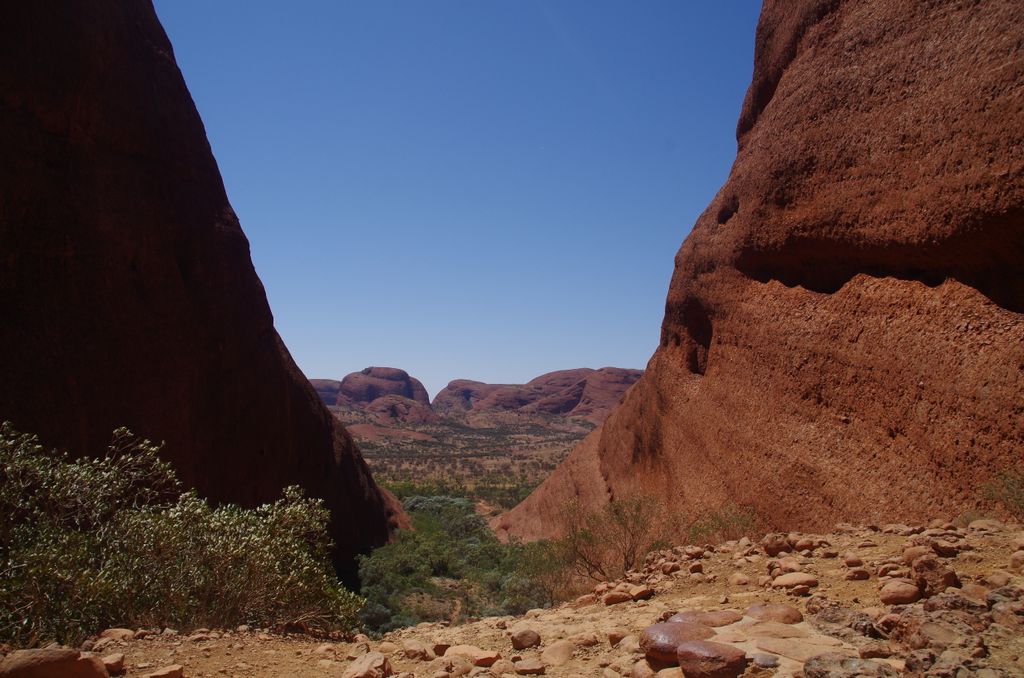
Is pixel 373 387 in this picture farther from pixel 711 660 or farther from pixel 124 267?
pixel 711 660

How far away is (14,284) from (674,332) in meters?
13.8

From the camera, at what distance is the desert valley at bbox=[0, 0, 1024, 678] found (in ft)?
16.3

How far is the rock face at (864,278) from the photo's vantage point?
8.18 m

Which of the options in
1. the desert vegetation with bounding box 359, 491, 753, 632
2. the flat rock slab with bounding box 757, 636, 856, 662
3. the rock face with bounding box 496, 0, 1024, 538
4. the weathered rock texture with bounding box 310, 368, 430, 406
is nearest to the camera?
the flat rock slab with bounding box 757, 636, 856, 662

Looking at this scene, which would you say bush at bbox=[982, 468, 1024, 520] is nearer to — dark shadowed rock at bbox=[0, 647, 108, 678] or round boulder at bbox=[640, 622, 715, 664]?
round boulder at bbox=[640, 622, 715, 664]

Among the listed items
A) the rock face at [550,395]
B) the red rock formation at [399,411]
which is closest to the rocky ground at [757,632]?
the rock face at [550,395]

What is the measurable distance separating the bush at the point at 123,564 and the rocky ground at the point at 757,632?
57cm

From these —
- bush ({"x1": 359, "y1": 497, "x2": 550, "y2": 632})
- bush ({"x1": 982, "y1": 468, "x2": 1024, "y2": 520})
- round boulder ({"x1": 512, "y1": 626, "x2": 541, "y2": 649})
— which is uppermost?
bush ({"x1": 982, "y1": 468, "x2": 1024, "y2": 520})

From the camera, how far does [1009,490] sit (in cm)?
703

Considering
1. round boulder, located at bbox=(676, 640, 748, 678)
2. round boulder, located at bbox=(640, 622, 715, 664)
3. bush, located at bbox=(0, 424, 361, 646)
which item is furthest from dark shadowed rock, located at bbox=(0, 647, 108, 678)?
round boulder, located at bbox=(676, 640, 748, 678)

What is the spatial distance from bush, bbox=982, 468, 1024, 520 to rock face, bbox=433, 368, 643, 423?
8315 centimetres

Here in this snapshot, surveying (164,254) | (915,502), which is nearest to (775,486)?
(915,502)

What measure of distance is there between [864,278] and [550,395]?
376 ft

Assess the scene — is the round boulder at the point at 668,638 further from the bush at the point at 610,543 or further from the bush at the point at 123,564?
the bush at the point at 610,543
